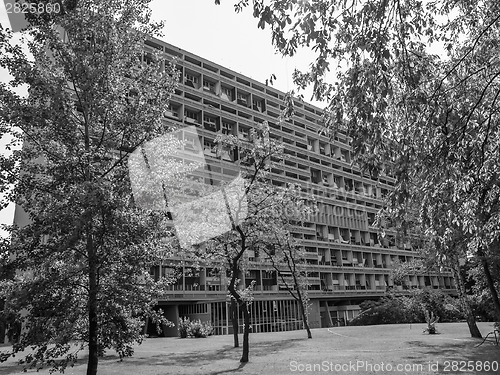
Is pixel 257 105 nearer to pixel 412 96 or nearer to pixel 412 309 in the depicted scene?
pixel 412 309

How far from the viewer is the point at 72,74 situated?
1102cm

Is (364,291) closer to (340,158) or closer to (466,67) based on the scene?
(340,158)

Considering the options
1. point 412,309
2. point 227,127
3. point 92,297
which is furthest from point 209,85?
point 92,297

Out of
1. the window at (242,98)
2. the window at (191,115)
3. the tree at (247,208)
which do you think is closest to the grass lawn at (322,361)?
the tree at (247,208)

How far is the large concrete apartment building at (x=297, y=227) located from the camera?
171 ft

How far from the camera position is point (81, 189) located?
938 cm

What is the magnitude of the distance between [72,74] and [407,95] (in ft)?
27.7

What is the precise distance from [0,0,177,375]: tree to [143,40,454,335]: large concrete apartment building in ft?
119

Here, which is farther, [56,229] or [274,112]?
[274,112]

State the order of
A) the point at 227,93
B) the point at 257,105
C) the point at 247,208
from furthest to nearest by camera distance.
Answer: the point at 257,105
the point at 227,93
the point at 247,208

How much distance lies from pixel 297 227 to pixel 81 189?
38567mm

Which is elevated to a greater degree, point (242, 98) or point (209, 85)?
point (242, 98)

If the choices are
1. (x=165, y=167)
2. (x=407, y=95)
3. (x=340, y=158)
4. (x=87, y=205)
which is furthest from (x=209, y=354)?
(x=340, y=158)

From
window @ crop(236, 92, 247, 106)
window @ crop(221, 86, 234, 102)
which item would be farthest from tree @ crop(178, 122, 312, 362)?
window @ crop(236, 92, 247, 106)
